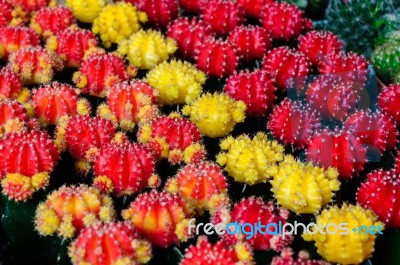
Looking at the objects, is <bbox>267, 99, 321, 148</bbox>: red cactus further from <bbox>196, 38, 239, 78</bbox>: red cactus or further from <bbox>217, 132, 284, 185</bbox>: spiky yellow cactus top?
<bbox>196, 38, 239, 78</bbox>: red cactus

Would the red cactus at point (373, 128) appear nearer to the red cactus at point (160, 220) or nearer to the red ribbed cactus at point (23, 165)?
the red cactus at point (160, 220)

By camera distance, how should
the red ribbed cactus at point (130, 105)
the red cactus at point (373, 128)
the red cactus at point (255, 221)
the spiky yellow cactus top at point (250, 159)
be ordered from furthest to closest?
the red ribbed cactus at point (130, 105), the red cactus at point (373, 128), the spiky yellow cactus top at point (250, 159), the red cactus at point (255, 221)

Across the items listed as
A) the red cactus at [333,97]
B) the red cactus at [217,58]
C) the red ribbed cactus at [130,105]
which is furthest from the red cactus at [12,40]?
Result: the red cactus at [333,97]

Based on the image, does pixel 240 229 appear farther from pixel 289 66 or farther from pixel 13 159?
pixel 289 66

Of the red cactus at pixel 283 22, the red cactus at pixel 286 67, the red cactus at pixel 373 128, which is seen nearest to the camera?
the red cactus at pixel 373 128

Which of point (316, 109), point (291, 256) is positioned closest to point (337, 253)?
point (291, 256)
